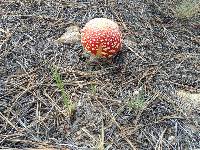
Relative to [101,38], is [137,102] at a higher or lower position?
lower

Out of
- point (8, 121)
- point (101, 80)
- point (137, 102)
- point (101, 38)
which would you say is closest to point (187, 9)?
point (101, 38)

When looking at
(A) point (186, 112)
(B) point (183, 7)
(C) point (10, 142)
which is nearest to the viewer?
(C) point (10, 142)

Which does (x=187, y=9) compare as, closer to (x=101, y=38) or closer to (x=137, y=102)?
(x=101, y=38)

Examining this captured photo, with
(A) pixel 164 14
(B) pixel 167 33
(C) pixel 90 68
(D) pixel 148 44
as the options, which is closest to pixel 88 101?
(C) pixel 90 68

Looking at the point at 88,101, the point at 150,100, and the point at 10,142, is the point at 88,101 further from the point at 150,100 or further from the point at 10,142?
the point at 10,142

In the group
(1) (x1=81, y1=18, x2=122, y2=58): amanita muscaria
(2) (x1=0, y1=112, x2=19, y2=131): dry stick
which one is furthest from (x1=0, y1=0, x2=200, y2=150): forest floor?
(1) (x1=81, y1=18, x2=122, y2=58): amanita muscaria

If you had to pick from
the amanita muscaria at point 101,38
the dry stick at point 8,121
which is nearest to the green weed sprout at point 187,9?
the amanita muscaria at point 101,38
